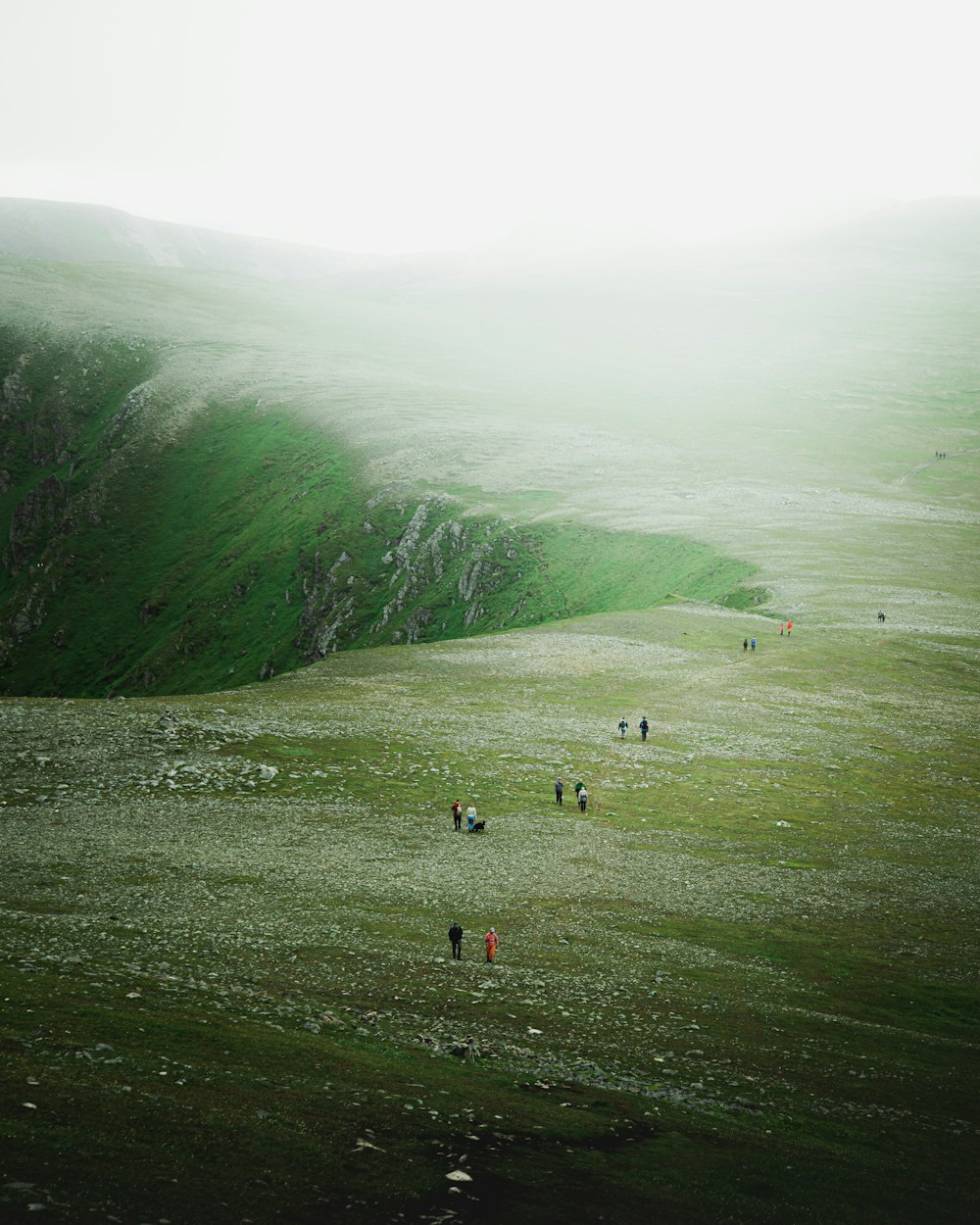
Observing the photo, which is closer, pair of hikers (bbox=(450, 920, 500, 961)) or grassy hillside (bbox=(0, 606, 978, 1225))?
grassy hillside (bbox=(0, 606, 978, 1225))

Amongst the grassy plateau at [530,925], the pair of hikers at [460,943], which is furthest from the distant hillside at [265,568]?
the pair of hikers at [460,943]

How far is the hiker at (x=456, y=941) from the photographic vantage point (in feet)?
107

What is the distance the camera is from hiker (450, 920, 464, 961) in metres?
32.5

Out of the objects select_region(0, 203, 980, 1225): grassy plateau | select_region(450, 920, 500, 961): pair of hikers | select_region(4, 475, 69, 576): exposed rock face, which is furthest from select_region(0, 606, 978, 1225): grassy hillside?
select_region(4, 475, 69, 576): exposed rock face

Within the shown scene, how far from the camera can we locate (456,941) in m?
32.9

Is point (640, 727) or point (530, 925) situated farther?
point (640, 727)

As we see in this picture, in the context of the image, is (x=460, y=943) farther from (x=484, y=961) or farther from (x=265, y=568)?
(x=265, y=568)

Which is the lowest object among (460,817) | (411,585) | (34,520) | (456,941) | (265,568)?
(460,817)

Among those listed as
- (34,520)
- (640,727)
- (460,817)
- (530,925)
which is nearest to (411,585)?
(640,727)

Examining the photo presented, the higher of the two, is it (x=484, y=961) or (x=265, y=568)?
(x=265, y=568)

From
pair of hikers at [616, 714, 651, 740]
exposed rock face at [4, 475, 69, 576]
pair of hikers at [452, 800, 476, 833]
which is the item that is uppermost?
exposed rock face at [4, 475, 69, 576]

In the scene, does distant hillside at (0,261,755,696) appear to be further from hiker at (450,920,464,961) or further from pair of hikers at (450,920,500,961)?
hiker at (450,920,464,961)

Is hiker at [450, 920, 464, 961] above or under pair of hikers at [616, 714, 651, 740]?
under

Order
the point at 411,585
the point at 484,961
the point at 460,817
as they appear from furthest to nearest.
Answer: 1. the point at 411,585
2. the point at 460,817
3. the point at 484,961
